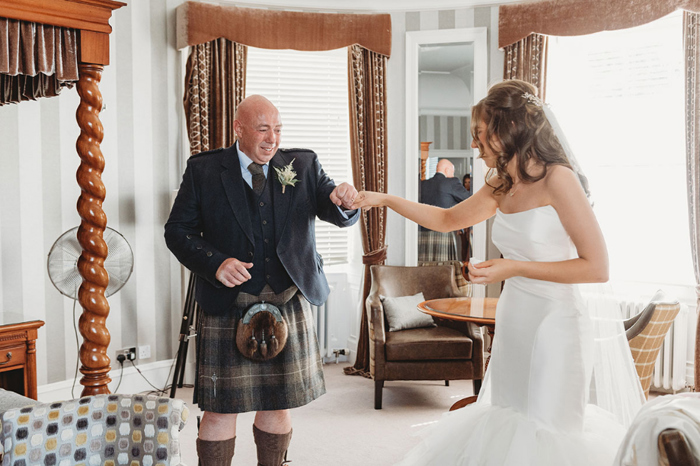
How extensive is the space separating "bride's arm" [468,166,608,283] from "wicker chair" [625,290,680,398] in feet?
4.91

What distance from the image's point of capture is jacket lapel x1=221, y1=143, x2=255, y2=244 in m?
2.56

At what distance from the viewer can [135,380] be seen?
15.6 feet

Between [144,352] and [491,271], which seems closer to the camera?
[491,271]

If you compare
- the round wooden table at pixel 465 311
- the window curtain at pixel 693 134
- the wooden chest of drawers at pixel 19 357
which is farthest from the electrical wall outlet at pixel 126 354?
the window curtain at pixel 693 134

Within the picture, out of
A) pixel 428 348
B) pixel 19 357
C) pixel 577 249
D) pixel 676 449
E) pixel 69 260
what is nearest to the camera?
pixel 676 449

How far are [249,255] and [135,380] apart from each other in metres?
2.73

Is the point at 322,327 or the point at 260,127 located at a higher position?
the point at 260,127

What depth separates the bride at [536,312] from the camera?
1.97 m

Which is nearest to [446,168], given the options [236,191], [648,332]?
[648,332]

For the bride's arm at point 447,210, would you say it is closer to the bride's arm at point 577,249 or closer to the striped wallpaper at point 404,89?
the bride's arm at point 577,249

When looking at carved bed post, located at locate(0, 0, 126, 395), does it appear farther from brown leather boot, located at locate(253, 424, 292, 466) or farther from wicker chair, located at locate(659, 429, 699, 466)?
wicker chair, located at locate(659, 429, 699, 466)

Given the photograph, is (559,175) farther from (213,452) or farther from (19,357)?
(19,357)

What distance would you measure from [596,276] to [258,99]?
151cm

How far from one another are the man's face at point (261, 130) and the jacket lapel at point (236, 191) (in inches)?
4.1
